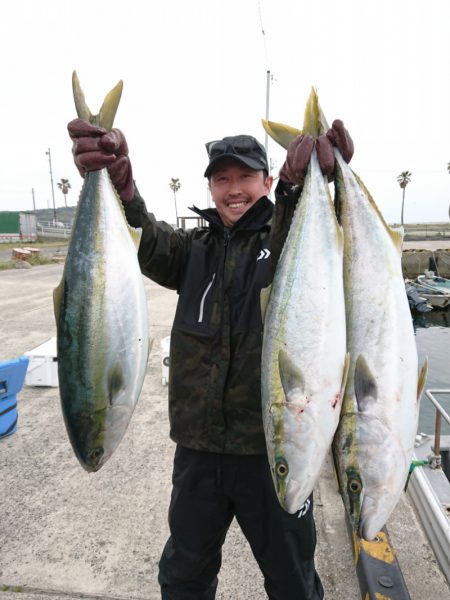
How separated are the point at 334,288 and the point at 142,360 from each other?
2.52 feet

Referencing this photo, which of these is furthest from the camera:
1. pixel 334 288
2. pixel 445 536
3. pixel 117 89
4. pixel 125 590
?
pixel 445 536

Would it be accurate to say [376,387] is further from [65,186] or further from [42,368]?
[65,186]

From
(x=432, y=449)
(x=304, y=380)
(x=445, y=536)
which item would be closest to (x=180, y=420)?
(x=304, y=380)

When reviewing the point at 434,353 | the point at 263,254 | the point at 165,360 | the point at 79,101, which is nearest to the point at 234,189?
the point at 263,254

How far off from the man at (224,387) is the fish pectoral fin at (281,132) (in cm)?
15

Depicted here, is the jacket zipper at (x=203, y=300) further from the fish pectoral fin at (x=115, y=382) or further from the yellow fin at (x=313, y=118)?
the yellow fin at (x=313, y=118)

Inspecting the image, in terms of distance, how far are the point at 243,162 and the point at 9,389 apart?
2949mm

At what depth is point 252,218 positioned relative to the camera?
7.20ft

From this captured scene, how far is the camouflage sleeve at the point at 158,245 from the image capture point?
2.07m

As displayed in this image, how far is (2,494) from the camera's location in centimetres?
317

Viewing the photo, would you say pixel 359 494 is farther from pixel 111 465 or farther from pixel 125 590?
pixel 111 465

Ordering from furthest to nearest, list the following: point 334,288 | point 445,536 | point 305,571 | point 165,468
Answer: point 165,468
point 445,536
point 305,571
point 334,288

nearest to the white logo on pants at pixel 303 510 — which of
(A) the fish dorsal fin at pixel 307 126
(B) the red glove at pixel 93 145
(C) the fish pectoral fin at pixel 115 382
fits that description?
(C) the fish pectoral fin at pixel 115 382

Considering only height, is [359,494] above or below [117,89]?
below
